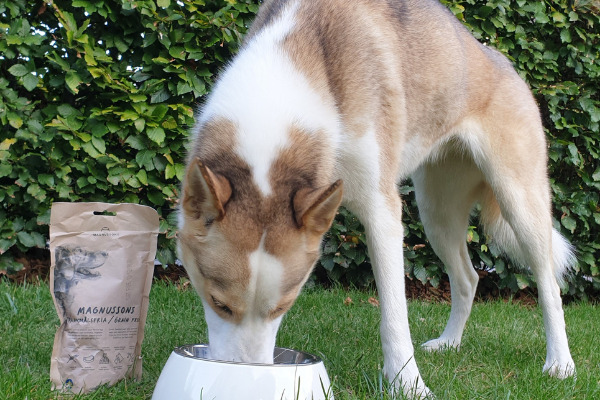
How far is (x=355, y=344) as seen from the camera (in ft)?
10.9

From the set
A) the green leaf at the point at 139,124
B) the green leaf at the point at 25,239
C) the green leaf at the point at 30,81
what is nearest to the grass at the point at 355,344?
the green leaf at the point at 25,239

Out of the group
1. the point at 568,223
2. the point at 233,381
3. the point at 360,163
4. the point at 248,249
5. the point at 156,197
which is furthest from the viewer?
the point at 568,223

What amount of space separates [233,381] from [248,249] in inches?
15.8

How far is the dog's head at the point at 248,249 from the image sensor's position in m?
2.03

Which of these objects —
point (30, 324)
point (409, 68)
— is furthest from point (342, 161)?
point (30, 324)

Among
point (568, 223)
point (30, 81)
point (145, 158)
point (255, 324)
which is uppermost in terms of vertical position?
point (255, 324)

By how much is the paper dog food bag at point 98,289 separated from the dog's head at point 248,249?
396 mm

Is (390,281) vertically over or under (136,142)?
over

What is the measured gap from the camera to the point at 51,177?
4.08 m

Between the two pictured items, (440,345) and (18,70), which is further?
(18,70)

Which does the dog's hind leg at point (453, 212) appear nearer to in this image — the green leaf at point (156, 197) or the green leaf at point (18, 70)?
the green leaf at point (156, 197)

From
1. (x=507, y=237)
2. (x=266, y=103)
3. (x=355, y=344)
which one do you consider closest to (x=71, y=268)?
(x=266, y=103)

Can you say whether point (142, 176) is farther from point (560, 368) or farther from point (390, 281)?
point (560, 368)

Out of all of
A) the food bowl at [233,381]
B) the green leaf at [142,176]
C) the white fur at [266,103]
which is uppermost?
the white fur at [266,103]
